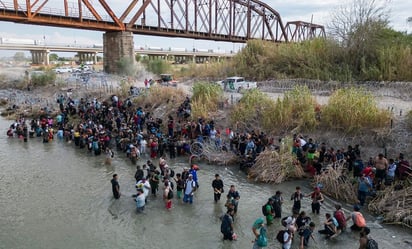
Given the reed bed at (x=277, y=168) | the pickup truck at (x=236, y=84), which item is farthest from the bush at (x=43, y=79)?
the reed bed at (x=277, y=168)

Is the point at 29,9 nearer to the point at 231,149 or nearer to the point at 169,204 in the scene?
the point at 231,149

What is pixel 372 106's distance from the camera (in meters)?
16.8

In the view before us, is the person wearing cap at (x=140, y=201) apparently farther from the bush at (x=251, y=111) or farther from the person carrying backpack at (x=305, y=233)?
the bush at (x=251, y=111)

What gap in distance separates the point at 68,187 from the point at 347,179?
11703mm

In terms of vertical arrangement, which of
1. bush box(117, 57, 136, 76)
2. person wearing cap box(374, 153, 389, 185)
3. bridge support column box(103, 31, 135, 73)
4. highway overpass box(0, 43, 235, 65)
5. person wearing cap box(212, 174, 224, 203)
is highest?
highway overpass box(0, 43, 235, 65)

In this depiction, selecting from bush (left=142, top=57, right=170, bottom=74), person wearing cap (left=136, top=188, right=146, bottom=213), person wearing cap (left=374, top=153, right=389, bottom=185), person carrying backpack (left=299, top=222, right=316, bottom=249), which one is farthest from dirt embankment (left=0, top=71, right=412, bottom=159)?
→ bush (left=142, top=57, right=170, bottom=74)

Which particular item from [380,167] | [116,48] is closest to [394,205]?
[380,167]

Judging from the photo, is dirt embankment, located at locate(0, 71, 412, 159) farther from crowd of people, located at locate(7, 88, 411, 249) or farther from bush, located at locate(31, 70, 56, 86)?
bush, located at locate(31, 70, 56, 86)

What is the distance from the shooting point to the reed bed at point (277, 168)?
15.3 m

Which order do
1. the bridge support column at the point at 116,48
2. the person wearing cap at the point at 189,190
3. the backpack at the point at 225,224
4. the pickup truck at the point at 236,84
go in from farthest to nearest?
the bridge support column at the point at 116,48 → the pickup truck at the point at 236,84 → the person wearing cap at the point at 189,190 → the backpack at the point at 225,224

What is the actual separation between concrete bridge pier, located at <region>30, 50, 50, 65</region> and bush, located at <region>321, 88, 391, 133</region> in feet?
251

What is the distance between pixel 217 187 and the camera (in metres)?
13.0

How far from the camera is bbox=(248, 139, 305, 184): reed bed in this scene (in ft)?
Answer: 50.3

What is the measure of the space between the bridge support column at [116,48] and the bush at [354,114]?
105 ft
